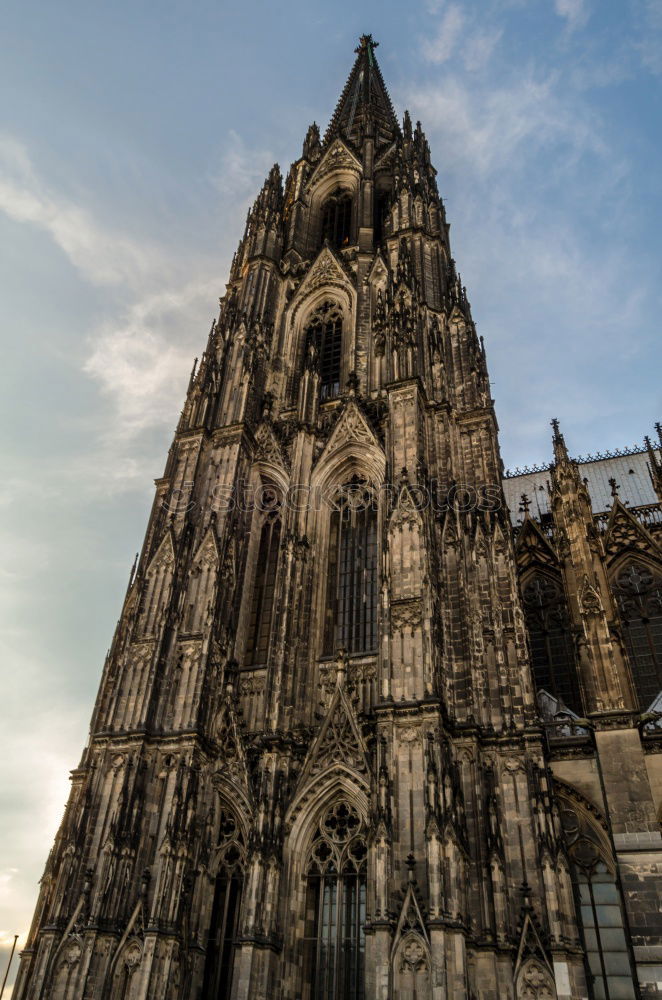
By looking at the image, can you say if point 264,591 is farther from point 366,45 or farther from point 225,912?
point 366,45

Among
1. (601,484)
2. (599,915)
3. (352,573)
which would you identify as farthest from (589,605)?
(601,484)

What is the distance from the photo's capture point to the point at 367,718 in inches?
787

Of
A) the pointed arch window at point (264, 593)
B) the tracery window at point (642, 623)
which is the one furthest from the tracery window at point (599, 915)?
the pointed arch window at point (264, 593)

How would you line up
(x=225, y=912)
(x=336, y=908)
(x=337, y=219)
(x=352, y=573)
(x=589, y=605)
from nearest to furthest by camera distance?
(x=336, y=908)
(x=225, y=912)
(x=589, y=605)
(x=352, y=573)
(x=337, y=219)

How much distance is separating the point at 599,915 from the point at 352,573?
1108 cm

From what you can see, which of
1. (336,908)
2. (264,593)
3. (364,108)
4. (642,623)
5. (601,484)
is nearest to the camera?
(336,908)

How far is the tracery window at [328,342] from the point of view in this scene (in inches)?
1174

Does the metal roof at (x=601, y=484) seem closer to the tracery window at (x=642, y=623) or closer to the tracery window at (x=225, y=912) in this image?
the tracery window at (x=642, y=623)

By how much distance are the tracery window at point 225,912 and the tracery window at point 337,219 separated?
26154 mm

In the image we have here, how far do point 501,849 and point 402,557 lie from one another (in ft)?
24.8

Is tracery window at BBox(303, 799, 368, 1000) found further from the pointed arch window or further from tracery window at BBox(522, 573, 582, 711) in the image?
tracery window at BBox(522, 573, 582, 711)

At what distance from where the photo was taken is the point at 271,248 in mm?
34906

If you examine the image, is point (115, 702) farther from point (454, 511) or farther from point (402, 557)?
point (454, 511)

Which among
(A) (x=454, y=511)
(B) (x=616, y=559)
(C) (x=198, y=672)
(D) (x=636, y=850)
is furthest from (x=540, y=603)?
(C) (x=198, y=672)
